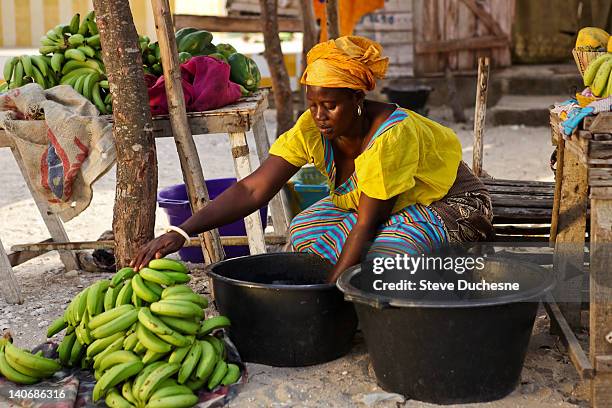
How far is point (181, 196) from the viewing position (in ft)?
17.9

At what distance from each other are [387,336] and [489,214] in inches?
41.5

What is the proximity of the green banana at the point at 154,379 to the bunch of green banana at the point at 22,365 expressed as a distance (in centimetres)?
50

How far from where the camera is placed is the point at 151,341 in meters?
3.23

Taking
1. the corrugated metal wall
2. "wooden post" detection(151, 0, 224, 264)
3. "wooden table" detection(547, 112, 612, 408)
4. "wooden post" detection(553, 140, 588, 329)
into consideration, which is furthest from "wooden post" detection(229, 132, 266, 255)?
the corrugated metal wall

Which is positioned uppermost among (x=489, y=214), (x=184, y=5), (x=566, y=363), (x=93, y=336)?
(x=184, y=5)

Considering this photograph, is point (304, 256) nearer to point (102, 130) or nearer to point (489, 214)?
point (489, 214)

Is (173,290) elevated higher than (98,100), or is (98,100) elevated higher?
(98,100)

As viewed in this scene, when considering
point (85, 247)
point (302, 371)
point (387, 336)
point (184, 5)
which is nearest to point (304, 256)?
point (302, 371)

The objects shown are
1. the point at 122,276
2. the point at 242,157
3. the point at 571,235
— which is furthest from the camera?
the point at 242,157

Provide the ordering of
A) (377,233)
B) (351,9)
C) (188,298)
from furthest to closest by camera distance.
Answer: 1. (351,9)
2. (377,233)
3. (188,298)

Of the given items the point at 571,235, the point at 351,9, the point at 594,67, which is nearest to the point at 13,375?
the point at 571,235

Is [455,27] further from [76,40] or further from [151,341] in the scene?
[151,341]

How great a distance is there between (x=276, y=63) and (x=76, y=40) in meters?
2.60

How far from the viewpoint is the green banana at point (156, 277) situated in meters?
3.36
